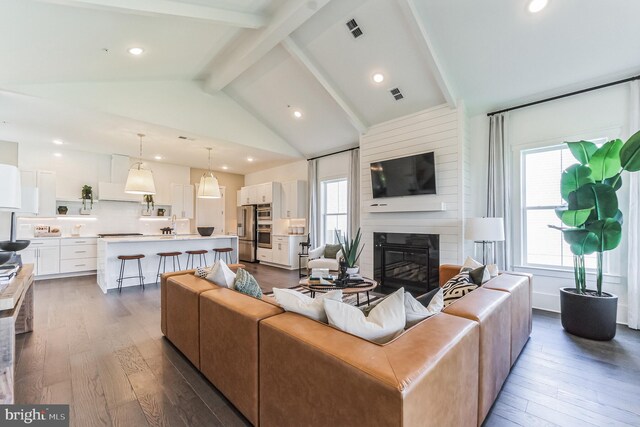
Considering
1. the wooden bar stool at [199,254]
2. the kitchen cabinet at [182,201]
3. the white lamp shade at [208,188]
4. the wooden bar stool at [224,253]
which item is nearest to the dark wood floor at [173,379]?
the wooden bar stool at [199,254]

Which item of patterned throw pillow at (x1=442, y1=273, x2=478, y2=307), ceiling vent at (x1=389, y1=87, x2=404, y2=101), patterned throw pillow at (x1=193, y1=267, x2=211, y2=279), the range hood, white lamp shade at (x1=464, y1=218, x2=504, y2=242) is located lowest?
patterned throw pillow at (x1=442, y1=273, x2=478, y2=307)

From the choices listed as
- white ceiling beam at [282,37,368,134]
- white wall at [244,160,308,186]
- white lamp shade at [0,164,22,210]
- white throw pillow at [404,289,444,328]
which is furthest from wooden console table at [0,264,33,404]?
white wall at [244,160,308,186]

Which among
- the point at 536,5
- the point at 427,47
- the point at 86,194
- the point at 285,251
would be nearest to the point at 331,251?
the point at 285,251

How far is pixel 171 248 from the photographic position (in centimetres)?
607

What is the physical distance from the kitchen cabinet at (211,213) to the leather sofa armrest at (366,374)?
7.64m

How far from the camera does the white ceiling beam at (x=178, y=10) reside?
8.68 ft

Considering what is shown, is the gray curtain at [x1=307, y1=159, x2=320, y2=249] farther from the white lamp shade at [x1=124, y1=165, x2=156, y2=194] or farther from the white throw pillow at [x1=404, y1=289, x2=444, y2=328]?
the white throw pillow at [x1=404, y1=289, x2=444, y2=328]

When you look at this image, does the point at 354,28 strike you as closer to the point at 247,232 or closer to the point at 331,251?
the point at 331,251

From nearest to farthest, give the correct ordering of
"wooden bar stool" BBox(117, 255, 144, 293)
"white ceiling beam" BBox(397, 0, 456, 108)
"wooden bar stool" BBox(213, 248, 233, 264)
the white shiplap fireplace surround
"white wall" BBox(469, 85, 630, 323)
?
"white ceiling beam" BBox(397, 0, 456, 108) → "white wall" BBox(469, 85, 630, 323) → the white shiplap fireplace surround → "wooden bar stool" BBox(117, 255, 144, 293) → "wooden bar stool" BBox(213, 248, 233, 264)

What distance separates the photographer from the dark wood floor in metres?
1.89

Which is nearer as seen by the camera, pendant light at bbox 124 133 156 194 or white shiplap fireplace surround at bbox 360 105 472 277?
white shiplap fireplace surround at bbox 360 105 472 277

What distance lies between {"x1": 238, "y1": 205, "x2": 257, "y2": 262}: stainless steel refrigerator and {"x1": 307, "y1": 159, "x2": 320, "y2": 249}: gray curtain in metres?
2.10

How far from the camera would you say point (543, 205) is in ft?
13.6

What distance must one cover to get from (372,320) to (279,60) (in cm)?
469
